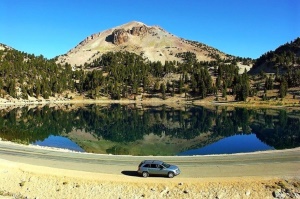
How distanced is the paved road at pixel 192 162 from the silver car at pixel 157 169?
66.3 inches

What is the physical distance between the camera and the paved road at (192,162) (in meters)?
46.8

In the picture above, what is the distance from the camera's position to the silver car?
43.8 meters

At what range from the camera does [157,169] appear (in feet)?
145

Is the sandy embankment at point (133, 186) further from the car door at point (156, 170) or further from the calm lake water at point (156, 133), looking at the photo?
the calm lake water at point (156, 133)

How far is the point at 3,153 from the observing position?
5978cm

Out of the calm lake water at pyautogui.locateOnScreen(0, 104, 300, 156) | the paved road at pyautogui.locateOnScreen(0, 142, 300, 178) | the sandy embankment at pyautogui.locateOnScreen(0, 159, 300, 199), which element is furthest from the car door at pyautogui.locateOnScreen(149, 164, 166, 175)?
the calm lake water at pyautogui.locateOnScreen(0, 104, 300, 156)

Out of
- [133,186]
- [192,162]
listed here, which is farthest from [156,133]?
[133,186]

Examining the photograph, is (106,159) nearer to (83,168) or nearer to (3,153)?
(83,168)

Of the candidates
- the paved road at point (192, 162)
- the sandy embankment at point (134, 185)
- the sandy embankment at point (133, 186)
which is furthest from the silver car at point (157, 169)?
the paved road at point (192, 162)

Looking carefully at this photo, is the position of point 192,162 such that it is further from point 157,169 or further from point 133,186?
point 133,186

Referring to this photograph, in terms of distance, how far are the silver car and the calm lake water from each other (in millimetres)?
27167

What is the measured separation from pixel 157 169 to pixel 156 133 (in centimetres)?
5911

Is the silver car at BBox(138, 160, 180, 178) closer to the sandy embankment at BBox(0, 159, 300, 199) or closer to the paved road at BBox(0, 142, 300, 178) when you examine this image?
the sandy embankment at BBox(0, 159, 300, 199)

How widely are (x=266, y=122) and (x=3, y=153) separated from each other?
284 feet
